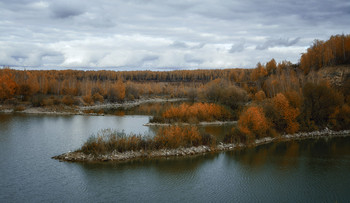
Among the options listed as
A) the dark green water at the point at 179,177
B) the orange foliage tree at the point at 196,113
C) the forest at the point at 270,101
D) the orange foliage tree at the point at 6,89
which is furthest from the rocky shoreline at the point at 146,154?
the orange foliage tree at the point at 6,89

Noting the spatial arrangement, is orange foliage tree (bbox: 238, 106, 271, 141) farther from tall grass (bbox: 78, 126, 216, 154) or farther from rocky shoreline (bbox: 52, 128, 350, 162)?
tall grass (bbox: 78, 126, 216, 154)

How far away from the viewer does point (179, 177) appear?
1853 centimetres

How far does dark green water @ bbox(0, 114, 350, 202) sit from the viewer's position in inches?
604

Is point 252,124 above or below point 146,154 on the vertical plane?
above

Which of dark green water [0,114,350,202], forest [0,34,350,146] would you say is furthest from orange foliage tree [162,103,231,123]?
dark green water [0,114,350,202]

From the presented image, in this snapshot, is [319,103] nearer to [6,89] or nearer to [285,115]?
[285,115]

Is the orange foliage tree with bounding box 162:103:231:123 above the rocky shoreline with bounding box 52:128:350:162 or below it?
above

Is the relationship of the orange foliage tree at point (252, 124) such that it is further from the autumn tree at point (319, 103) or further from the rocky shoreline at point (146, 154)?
the autumn tree at point (319, 103)

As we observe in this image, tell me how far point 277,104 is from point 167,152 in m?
17.9

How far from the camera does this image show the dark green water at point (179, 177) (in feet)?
50.3

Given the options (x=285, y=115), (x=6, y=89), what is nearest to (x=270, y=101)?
(x=285, y=115)

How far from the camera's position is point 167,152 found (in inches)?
874

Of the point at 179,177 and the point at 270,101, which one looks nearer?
the point at 179,177

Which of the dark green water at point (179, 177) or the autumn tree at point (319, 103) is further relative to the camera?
the autumn tree at point (319, 103)
